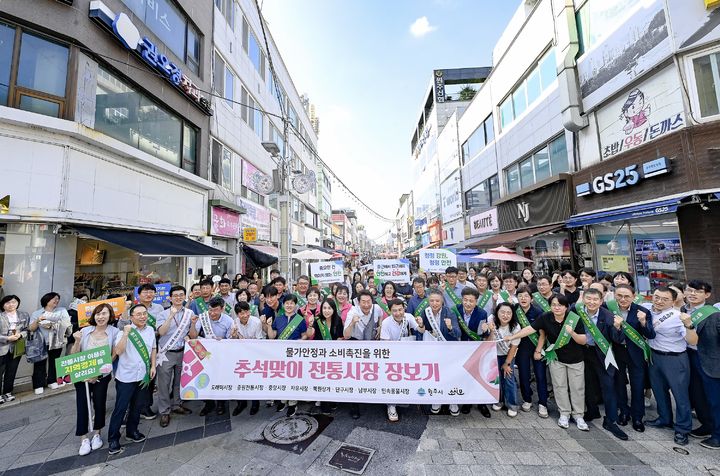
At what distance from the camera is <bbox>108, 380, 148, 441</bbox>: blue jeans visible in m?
3.95

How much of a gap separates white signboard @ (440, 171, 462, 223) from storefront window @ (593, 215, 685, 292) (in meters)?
13.5

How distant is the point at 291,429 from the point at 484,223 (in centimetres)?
1758

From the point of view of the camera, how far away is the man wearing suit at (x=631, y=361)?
4.10 metres

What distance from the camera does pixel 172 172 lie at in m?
10.5

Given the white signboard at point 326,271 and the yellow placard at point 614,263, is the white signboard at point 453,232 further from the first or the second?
the white signboard at point 326,271

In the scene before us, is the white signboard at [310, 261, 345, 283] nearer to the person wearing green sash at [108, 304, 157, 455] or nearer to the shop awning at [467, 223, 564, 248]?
the person wearing green sash at [108, 304, 157, 455]

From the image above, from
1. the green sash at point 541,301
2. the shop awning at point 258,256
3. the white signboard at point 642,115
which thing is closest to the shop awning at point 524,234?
the white signboard at point 642,115

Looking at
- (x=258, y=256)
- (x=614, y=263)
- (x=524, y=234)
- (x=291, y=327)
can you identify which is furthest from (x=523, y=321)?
(x=258, y=256)

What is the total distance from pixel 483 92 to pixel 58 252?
71.4 ft

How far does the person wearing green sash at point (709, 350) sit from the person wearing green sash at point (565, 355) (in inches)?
47.4

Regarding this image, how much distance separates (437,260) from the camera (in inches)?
376

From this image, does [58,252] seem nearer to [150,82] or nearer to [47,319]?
[47,319]

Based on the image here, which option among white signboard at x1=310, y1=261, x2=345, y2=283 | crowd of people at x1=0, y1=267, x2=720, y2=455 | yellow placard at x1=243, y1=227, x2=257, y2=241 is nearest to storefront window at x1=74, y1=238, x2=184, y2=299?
crowd of people at x1=0, y1=267, x2=720, y2=455

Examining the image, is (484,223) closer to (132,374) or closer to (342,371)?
(342,371)
